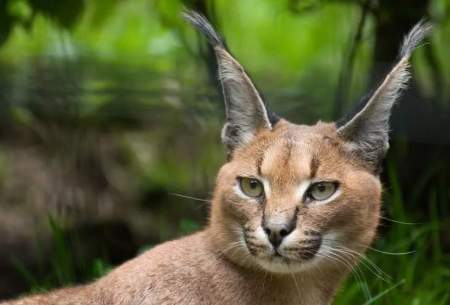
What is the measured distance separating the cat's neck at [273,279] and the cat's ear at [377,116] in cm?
51

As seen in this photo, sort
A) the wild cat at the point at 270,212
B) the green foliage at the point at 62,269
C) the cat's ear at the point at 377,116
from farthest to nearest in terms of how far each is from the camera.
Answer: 1. the green foliage at the point at 62,269
2. the cat's ear at the point at 377,116
3. the wild cat at the point at 270,212

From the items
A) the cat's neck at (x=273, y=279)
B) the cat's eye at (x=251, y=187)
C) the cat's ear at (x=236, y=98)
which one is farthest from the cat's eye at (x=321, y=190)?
the cat's ear at (x=236, y=98)

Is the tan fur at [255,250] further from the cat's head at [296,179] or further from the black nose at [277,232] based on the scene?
the black nose at [277,232]

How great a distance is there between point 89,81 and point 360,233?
10.4ft

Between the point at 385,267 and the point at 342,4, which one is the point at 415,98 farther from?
the point at 385,267

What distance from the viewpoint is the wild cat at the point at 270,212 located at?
426cm

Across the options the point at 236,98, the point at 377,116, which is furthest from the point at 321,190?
the point at 236,98

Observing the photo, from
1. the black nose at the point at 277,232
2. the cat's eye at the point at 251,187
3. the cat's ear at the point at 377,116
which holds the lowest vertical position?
the black nose at the point at 277,232

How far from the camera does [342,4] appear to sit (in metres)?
7.27

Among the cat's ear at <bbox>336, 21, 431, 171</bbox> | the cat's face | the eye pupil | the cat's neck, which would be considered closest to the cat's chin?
the cat's face

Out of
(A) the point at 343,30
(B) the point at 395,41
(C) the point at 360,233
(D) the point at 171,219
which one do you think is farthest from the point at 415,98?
(C) the point at 360,233

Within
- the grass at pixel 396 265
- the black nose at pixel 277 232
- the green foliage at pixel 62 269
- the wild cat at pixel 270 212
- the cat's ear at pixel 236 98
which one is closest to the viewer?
the black nose at pixel 277 232

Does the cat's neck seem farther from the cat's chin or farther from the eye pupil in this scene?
the eye pupil

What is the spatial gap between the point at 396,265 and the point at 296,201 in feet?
7.50
